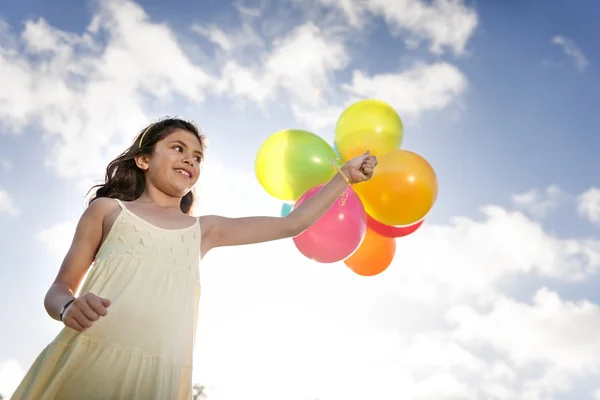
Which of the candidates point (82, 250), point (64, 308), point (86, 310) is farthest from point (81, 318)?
point (82, 250)

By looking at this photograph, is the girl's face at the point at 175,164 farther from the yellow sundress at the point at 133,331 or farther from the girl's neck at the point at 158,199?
the yellow sundress at the point at 133,331

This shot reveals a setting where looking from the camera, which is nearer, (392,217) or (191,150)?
(191,150)

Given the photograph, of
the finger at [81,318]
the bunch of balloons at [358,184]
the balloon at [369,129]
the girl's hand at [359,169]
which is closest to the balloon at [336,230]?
the bunch of balloons at [358,184]

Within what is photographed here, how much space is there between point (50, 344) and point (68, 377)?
156 mm

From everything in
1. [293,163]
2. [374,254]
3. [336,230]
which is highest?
[293,163]

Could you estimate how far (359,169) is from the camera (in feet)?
7.47

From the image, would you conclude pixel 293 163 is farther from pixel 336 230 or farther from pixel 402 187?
pixel 402 187

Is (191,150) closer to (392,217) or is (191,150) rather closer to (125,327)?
(125,327)

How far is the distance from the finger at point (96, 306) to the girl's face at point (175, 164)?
781mm

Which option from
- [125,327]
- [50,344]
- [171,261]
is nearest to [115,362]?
[125,327]

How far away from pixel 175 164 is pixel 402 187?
1.79 meters

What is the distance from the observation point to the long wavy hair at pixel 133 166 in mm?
2324

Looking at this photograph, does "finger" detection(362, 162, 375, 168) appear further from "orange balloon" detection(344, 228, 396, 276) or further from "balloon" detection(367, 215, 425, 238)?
"orange balloon" detection(344, 228, 396, 276)

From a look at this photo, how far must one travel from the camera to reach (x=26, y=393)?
63.2 inches
